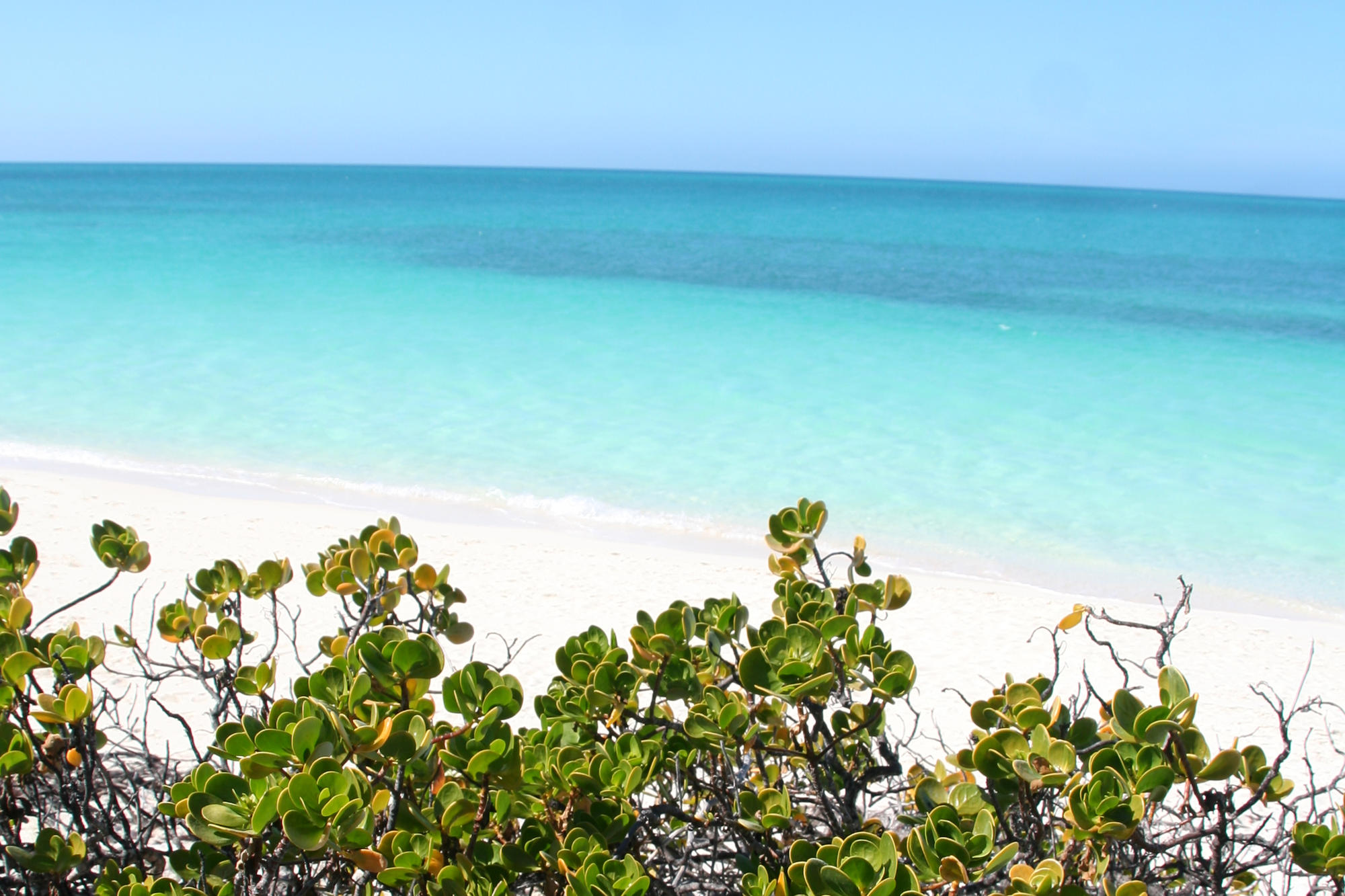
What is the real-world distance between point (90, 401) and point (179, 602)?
9.66m

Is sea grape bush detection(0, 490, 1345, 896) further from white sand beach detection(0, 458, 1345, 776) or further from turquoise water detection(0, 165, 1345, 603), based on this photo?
turquoise water detection(0, 165, 1345, 603)

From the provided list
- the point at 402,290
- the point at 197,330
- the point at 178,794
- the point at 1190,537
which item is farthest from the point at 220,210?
the point at 178,794

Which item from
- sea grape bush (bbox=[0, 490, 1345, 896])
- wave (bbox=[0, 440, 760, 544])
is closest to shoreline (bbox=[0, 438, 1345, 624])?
wave (bbox=[0, 440, 760, 544])

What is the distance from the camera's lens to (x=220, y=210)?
39.1 m

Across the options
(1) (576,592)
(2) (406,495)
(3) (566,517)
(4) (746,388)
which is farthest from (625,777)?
(4) (746,388)

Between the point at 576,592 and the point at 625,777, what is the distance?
4227 mm

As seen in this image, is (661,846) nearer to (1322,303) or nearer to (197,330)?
(197,330)

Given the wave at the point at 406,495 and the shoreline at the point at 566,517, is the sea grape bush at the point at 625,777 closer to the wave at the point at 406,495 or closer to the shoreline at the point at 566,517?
the shoreline at the point at 566,517

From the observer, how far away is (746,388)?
36.8 ft

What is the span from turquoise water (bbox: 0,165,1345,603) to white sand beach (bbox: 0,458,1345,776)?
66 cm

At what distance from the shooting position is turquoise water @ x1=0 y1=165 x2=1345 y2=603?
24.1ft

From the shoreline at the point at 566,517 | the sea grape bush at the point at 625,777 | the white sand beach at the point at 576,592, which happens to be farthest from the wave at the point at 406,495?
the sea grape bush at the point at 625,777

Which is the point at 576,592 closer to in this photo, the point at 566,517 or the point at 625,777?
the point at 566,517

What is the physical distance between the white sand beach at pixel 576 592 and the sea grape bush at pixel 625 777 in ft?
8.71
